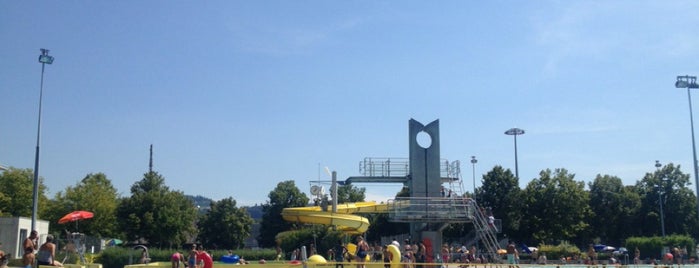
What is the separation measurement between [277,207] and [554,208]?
36228 millimetres

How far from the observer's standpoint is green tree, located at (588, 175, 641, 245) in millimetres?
62562

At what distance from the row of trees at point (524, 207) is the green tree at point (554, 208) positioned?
74mm

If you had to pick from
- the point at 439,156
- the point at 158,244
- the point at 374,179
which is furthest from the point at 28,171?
the point at 439,156

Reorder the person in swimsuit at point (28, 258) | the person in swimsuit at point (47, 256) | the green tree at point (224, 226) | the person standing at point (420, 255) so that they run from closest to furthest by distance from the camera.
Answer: the person in swimsuit at point (28, 258)
the person in swimsuit at point (47, 256)
the person standing at point (420, 255)
the green tree at point (224, 226)

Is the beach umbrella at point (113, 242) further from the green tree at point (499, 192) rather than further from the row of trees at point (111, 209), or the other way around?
the green tree at point (499, 192)

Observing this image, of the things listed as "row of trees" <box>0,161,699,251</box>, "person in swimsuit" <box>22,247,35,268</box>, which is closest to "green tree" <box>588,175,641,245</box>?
"row of trees" <box>0,161,699,251</box>

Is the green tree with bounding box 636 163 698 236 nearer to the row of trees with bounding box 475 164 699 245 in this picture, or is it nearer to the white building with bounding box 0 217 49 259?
the row of trees with bounding box 475 164 699 245

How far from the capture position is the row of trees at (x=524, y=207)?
52.7 metres

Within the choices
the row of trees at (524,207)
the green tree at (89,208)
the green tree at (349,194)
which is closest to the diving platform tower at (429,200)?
the row of trees at (524,207)

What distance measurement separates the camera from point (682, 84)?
1914 inches

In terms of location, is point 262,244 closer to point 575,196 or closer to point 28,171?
point 28,171

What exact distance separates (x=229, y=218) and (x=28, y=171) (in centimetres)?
2152

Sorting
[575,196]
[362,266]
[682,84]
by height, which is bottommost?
[362,266]

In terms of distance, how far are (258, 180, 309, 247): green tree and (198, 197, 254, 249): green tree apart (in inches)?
106
